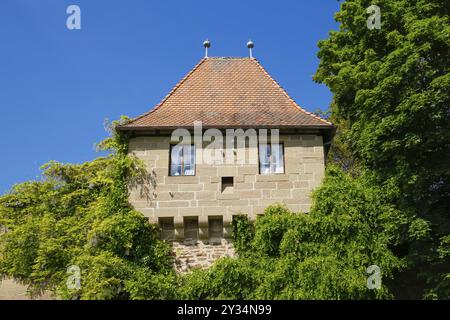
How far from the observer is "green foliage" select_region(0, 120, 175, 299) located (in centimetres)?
1034

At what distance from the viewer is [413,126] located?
11.1 m

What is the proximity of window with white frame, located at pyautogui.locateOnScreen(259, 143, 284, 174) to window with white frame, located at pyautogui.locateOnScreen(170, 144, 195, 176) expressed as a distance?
1.69 m

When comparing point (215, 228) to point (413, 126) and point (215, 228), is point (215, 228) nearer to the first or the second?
point (215, 228)

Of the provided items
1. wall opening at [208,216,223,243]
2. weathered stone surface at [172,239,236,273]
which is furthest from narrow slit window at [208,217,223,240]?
weathered stone surface at [172,239,236,273]

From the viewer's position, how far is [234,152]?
12078mm

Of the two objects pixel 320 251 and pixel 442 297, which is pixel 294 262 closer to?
pixel 320 251

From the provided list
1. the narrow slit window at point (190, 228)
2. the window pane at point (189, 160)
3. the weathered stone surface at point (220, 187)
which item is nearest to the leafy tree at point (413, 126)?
the weathered stone surface at point (220, 187)

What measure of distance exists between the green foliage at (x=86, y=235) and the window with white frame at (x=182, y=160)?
0.82 meters

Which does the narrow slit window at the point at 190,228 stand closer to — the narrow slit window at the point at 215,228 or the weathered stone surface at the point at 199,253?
the weathered stone surface at the point at 199,253

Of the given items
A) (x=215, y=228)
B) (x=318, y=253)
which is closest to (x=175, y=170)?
(x=215, y=228)

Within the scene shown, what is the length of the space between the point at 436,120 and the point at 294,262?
14.7 feet

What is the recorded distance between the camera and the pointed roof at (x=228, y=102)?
12.3 metres

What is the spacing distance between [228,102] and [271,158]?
223cm
